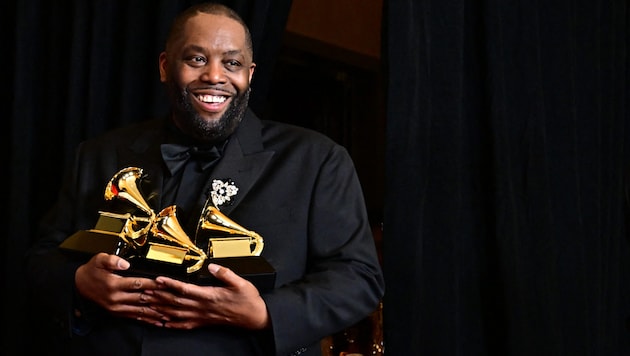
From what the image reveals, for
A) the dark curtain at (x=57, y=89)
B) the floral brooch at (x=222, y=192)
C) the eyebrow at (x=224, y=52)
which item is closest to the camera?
the floral brooch at (x=222, y=192)

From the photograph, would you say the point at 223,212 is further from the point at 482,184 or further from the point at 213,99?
the point at 482,184

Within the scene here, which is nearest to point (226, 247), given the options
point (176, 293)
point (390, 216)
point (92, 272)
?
point (176, 293)

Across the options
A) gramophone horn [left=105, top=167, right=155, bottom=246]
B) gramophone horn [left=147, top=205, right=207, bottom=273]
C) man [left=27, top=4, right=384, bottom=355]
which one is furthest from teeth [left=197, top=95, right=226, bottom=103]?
gramophone horn [left=147, top=205, right=207, bottom=273]

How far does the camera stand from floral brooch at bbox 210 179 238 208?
5.54 ft

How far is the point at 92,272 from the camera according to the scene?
1.57 metres

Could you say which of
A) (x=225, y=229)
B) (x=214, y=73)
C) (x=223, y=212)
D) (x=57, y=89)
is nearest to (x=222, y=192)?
(x=223, y=212)

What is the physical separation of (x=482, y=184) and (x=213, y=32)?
113 centimetres

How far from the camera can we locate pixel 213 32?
1798 mm

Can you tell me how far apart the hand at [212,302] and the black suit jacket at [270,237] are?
37mm

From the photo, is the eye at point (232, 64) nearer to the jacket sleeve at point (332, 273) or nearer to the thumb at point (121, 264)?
the jacket sleeve at point (332, 273)

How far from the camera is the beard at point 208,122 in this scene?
5.92 feet

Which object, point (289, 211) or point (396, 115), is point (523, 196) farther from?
point (289, 211)

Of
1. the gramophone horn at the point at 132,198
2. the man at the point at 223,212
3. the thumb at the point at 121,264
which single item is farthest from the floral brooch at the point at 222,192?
the thumb at the point at 121,264

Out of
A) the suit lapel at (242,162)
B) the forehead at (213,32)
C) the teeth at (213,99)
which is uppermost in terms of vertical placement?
the forehead at (213,32)
